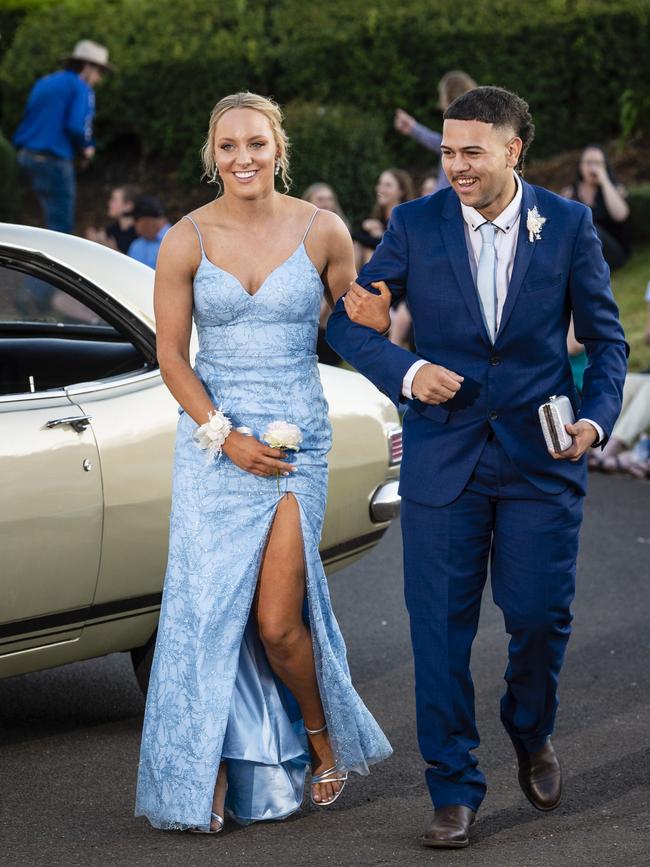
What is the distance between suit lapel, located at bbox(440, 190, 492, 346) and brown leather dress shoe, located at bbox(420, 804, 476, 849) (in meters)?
1.29

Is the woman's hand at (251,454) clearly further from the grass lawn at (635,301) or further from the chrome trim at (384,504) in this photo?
the grass lawn at (635,301)

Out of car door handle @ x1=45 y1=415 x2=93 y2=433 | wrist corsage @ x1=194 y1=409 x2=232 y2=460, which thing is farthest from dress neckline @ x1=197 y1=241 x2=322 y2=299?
car door handle @ x1=45 y1=415 x2=93 y2=433

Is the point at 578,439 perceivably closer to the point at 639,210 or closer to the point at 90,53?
the point at 90,53

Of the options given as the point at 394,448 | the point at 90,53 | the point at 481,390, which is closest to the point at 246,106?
the point at 481,390

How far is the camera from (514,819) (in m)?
4.50

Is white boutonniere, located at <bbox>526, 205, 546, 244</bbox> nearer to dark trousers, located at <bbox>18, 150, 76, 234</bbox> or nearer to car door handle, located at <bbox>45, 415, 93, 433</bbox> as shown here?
car door handle, located at <bbox>45, 415, 93, 433</bbox>

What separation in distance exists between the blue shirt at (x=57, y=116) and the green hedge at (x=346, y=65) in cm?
340

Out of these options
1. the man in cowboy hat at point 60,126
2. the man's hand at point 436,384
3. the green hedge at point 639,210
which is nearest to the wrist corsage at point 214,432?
the man's hand at point 436,384

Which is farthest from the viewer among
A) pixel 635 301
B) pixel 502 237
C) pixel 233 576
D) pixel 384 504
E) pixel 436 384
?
pixel 635 301

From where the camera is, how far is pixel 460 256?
421cm

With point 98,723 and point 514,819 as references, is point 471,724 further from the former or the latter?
point 98,723

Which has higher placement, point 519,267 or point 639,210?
point 519,267

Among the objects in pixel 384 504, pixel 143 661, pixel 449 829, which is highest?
pixel 384 504

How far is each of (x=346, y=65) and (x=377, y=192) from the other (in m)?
5.22
